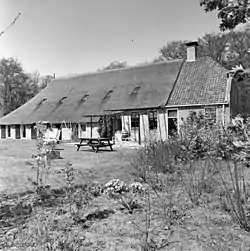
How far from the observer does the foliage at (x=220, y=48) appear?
2584cm

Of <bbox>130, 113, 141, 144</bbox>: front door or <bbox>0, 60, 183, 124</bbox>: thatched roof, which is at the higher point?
<bbox>0, 60, 183, 124</bbox>: thatched roof

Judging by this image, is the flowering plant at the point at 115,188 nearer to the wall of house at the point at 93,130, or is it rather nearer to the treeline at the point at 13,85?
the wall of house at the point at 93,130

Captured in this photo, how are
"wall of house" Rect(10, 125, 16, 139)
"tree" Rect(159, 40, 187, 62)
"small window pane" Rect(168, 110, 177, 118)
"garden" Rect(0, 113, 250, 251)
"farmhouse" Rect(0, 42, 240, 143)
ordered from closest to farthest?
1. "garden" Rect(0, 113, 250, 251)
2. "farmhouse" Rect(0, 42, 240, 143)
3. "small window pane" Rect(168, 110, 177, 118)
4. "wall of house" Rect(10, 125, 16, 139)
5. "tree" Rect(159, 40, 187, 62)

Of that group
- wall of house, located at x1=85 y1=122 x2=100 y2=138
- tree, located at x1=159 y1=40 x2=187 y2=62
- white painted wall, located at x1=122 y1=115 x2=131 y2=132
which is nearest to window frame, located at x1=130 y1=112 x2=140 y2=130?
white painted wall, located at x1=122 y1=115 x2=131 y2=132

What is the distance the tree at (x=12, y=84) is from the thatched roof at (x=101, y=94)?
35.8ft

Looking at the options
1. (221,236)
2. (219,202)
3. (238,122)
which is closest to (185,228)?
(221,236)

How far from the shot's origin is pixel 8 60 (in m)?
39.5

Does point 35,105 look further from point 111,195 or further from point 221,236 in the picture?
point 221,236

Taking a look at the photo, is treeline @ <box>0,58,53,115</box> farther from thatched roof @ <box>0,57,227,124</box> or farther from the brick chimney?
the brick chimney

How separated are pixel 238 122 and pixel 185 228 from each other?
7.31ft

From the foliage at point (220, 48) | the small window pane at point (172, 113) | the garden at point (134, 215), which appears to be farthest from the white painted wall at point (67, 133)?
the garden at point (134, 215)

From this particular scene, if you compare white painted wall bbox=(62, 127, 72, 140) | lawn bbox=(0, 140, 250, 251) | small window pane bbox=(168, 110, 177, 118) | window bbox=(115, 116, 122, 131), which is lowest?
lawn bbox=(0, 140, 250, 251)

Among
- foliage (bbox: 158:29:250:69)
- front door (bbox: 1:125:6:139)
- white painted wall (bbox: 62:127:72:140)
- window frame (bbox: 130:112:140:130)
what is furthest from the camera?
front door (bbox: 1:125:6:139)

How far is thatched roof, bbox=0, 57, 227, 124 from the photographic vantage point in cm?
2106
